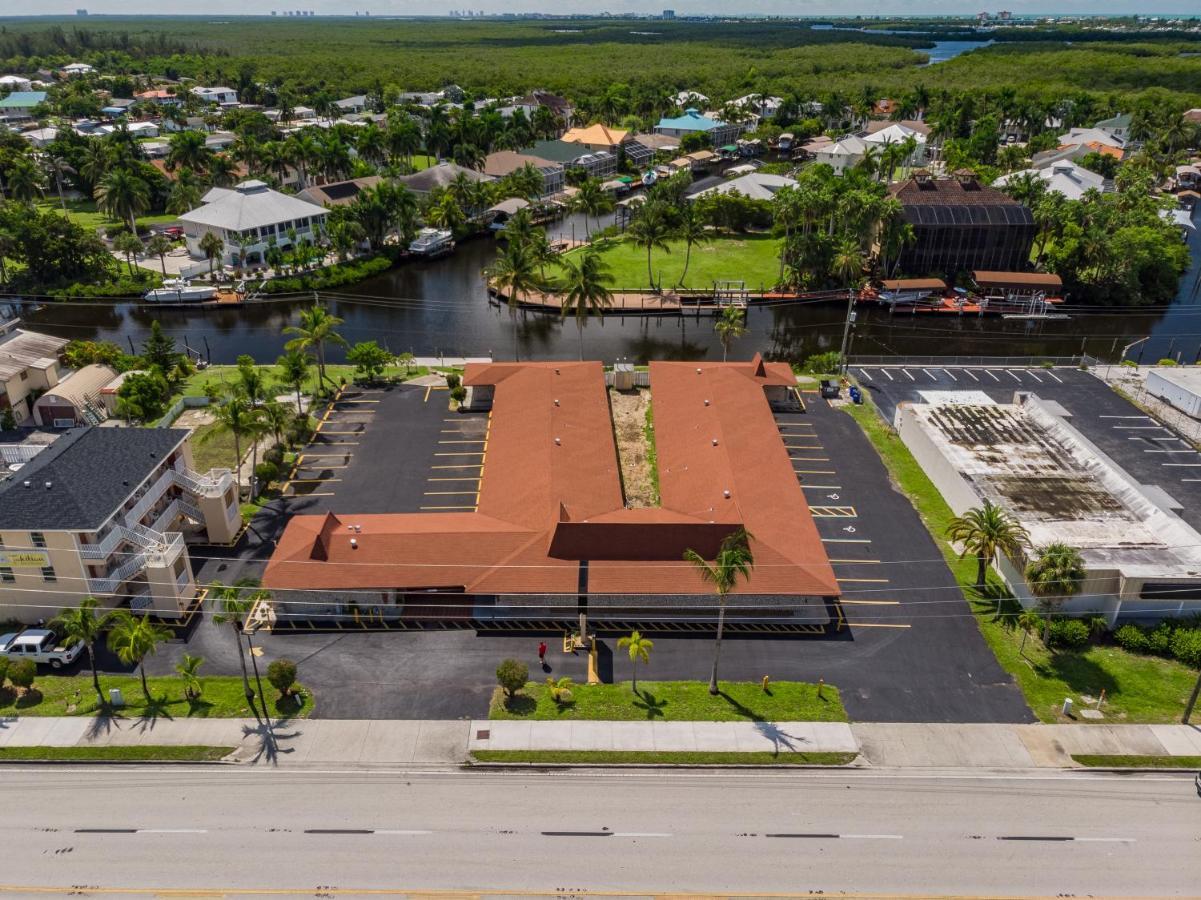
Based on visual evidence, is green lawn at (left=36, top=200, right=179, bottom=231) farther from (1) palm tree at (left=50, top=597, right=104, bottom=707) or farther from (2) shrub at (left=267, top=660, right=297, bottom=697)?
(2) shrub at (left=267, top=660, right=297, bottom=697)

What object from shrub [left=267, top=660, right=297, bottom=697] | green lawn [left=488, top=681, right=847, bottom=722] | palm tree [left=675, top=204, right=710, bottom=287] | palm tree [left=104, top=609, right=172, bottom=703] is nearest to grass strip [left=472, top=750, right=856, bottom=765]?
green lawn [left=488, top=681, right=847, bottom=722]

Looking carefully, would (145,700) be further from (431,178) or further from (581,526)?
(431,178)

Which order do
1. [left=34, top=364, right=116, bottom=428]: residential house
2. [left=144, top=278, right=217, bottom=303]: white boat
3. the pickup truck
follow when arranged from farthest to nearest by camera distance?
[left=144, top=278, right=217, bottom=303]: white boat → [left=34, top=364, right=116, bottom=428]: residential house → the pickup truck

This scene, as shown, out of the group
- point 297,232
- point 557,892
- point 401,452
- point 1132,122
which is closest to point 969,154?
point 1132,122

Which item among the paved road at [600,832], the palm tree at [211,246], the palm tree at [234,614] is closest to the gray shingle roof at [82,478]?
the palm tree at [234,614]

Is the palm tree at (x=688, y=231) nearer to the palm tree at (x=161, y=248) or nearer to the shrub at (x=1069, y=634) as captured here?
the palm tree at (x=161, y=248)
